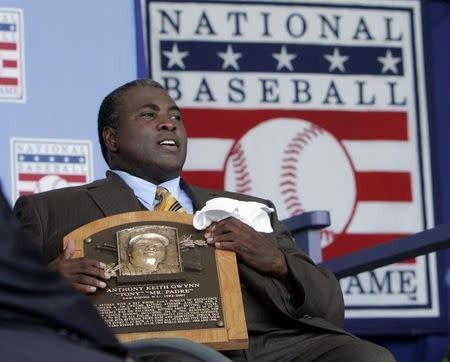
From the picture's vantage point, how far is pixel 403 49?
746 centimetres

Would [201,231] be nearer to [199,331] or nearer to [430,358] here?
[199,331]

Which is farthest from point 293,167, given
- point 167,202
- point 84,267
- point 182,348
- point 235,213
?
point 182,348

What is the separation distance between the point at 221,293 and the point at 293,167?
3092mm

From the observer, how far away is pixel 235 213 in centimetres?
433

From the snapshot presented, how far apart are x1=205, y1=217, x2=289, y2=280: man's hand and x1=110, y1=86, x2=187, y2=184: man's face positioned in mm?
426

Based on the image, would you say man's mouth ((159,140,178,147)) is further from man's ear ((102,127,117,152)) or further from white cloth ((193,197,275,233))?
white cloth ((193,197,275,233))

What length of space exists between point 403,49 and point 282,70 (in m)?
0.66

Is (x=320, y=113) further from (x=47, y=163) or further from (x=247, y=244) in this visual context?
(x=247, y=244)

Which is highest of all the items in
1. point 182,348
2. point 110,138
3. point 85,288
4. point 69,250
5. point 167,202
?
point 110,138

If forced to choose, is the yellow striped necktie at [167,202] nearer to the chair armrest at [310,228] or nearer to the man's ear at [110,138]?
the man's ear at [110,138]

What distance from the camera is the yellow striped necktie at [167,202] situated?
4.51 meters

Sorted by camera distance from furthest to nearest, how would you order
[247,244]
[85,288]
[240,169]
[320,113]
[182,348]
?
[320,113] < [240,169] < [247,244] < [85,288] < [182,348]

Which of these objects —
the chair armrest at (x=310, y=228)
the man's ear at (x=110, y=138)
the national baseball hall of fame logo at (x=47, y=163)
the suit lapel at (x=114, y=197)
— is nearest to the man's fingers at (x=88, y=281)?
the suit lapel at (x=114, y=197)

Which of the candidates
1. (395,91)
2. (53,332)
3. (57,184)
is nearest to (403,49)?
(395,91)
